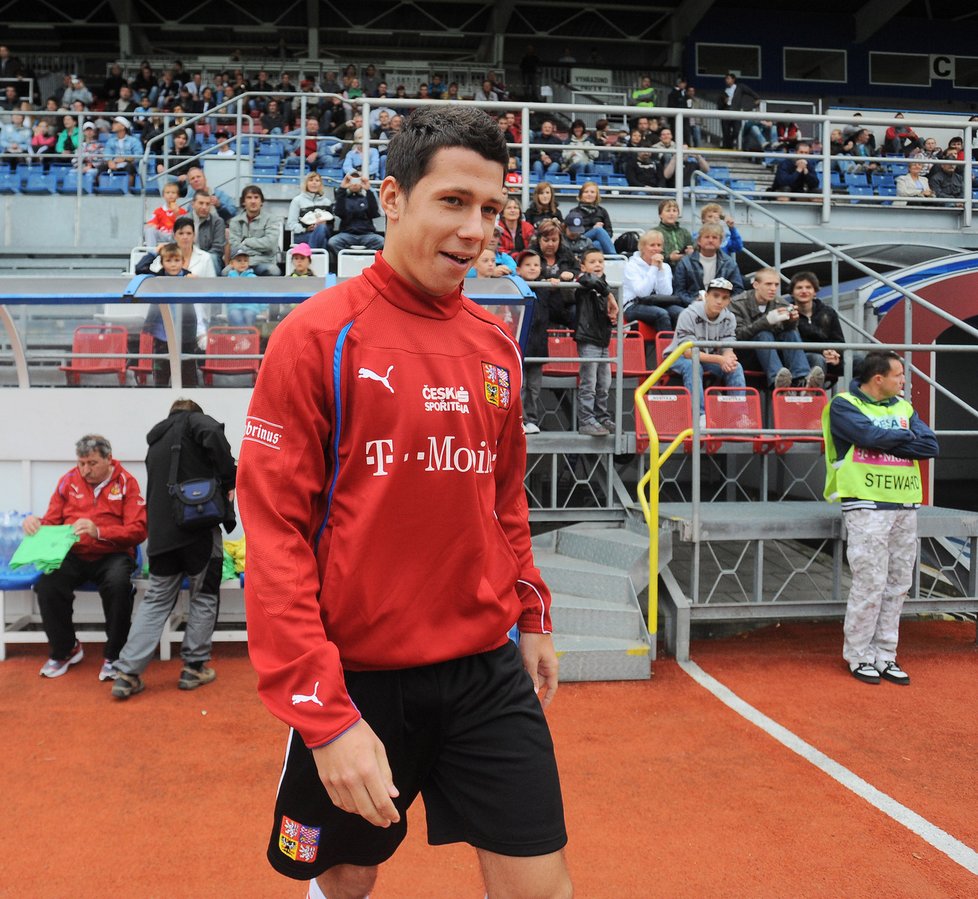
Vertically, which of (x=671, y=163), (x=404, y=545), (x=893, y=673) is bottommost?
(x=893, y=673)

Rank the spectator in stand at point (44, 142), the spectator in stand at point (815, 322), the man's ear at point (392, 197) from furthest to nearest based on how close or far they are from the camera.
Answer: the spectator in stand at point (44, 142)
the spectator in stand at point (815, 322)
the man's ear at point (392, 197)

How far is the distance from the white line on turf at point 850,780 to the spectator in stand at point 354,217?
5.95 metres

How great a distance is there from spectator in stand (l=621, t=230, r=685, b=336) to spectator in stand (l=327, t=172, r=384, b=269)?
2.72 meters

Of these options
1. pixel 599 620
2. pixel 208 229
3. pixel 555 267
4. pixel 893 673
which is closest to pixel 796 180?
pixel 555 267

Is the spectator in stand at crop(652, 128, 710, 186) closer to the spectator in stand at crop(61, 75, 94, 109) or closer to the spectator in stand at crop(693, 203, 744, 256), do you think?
the spectator in stand at crop(693, 203, 744, 256)

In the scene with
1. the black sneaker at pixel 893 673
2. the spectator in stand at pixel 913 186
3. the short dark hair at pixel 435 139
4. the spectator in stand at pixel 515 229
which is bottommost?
the black sneaker at pixel 893 673

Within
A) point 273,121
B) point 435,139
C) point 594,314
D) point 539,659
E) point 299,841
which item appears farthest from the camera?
point 273,121

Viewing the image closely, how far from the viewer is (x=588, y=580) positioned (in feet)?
22.1

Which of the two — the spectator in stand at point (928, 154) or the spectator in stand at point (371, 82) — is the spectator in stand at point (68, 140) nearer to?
the spectator in stand at point (371, 82)

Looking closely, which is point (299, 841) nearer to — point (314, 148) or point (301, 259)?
point (301, 259)

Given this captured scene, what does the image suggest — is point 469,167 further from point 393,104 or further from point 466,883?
point 393,104

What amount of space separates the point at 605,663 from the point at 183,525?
9.68ft

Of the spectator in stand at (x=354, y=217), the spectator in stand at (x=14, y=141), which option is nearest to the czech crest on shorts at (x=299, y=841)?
the spectator in stand at (x=354, y=217)

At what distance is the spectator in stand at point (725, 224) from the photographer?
10547 mm
